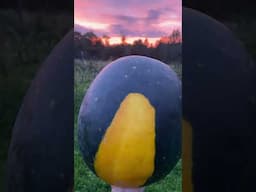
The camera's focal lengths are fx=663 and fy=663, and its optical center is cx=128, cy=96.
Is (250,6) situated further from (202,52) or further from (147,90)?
(147,90)

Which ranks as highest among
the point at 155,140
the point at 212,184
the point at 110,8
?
the point at 110,8

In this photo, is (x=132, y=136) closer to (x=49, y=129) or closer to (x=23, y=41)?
(x=49, y=129)

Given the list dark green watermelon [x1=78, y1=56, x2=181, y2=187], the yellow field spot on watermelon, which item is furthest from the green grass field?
the yellow field spot on watermelon

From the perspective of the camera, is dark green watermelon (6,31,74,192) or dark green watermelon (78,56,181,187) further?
dark green watermelon (6,31,74,192)

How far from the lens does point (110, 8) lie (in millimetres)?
3170

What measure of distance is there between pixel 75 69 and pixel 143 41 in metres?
0.36

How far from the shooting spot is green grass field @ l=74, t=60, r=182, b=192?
3.19 m

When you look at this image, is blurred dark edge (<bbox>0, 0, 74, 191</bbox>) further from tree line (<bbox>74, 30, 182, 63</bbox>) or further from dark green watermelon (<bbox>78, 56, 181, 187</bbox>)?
dark green watermelon (<bbox>78, 56, 181, 187</bbox>)

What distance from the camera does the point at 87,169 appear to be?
320 centimetres

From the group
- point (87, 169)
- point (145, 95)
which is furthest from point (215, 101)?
point (87, 169)

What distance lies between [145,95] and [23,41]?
0.68 m

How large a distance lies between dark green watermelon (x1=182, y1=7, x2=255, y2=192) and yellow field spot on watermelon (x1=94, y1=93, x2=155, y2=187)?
0.21 m

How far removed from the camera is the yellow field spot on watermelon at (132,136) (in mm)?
3119

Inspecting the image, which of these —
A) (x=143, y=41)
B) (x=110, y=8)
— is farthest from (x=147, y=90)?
(x=110, y=8)
